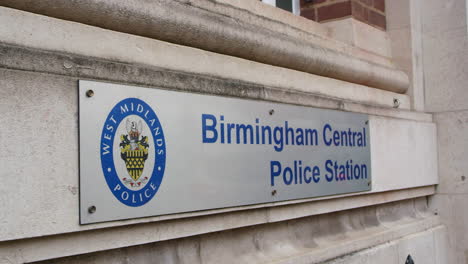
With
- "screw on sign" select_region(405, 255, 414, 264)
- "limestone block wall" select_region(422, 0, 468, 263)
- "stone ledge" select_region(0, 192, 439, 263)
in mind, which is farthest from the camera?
"limestone block wall" select_region(422, 0, 468, 263)

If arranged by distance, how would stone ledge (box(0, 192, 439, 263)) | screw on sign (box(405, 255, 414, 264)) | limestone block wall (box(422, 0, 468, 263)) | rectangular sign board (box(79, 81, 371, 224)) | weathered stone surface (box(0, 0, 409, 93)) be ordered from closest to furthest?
stone ledge (box(0, 192, 439, 263)) → rectangular sign board (box(79, 81, 371, 224)) → weathered stone surface (box(0, 0, 409, 93)) → screw on sign (box(405, 255, 414, 264)) → limestone block wall (box(422, 0, 468, 263))

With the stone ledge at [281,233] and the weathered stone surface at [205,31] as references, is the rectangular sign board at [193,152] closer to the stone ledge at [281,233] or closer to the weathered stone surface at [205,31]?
the stone ledge at [281,233]

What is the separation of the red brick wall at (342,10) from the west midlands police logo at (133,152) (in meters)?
2.44

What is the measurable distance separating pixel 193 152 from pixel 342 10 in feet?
7.56

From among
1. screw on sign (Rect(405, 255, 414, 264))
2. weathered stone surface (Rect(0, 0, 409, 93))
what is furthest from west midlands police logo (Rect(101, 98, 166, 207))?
screw on sign (Rect(405, 255, 414, 264))

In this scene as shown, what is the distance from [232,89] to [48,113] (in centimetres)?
107

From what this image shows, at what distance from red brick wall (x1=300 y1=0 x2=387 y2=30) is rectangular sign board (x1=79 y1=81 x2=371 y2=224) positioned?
1.10 m

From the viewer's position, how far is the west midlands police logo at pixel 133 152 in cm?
210

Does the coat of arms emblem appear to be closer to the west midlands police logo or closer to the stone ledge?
the west midlands police logo

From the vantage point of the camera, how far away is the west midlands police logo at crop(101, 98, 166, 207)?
210 cm

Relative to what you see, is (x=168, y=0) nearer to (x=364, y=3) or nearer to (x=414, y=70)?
(x=364, y=3)

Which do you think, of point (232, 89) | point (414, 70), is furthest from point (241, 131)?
point (414, 70)

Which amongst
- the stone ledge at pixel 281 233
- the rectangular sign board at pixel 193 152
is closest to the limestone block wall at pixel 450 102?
the stone ledge at pixel 281 233

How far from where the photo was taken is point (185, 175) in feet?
7.91
